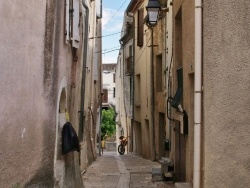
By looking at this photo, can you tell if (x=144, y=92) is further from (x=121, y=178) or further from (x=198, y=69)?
(x=198, y=69)

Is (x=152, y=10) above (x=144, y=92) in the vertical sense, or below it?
above

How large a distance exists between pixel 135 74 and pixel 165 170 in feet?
46.2

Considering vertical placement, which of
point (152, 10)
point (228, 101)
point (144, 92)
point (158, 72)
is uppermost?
point (152, 10)

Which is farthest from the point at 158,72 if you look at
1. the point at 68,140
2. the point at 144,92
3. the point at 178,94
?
the point at 68,140

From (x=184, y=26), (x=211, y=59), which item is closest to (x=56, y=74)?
(x=184, y=26)

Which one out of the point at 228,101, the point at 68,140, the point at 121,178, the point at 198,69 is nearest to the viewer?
the point at 228,101

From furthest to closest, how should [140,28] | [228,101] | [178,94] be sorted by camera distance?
1. [140,28]
2. [178,94]
3. [228,101]

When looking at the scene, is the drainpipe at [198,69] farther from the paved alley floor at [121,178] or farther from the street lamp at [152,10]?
the street lamp at [152,10]

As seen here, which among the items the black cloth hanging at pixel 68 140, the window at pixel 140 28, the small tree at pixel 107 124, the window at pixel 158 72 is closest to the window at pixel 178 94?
the black cloth hanging at pixel 68 140

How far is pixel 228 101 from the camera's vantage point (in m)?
7.25

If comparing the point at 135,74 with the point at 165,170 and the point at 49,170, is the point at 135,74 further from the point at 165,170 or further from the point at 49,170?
the point at 49,170

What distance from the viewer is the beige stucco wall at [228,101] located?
7.20 metres

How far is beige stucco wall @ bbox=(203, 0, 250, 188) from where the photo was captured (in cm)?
720

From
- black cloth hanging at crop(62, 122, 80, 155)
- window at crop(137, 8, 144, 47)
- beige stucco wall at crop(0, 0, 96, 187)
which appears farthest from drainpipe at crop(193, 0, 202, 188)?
window at crop(137, 8, 144, 47)
